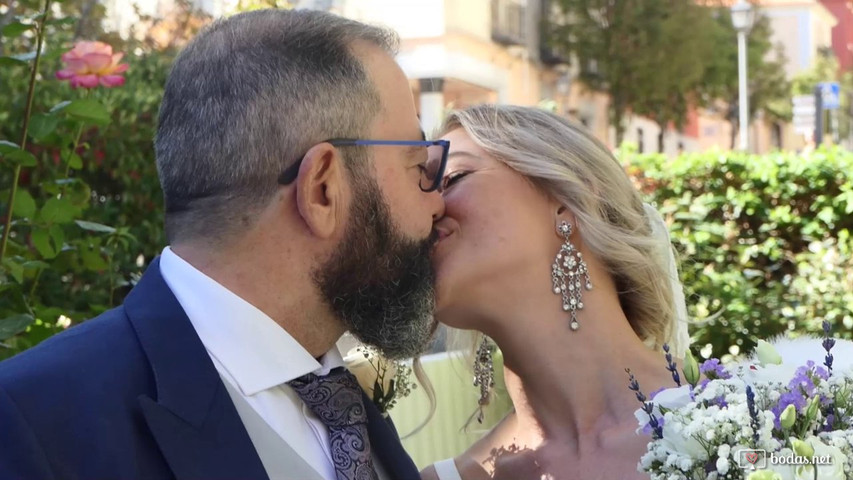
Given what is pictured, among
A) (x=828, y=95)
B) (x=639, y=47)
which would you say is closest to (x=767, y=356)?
(x=828, y=95)

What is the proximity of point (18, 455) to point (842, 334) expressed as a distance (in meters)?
6.73

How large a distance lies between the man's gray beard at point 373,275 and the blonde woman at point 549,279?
1.64ft

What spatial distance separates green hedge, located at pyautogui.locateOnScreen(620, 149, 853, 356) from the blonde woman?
14.6 feet

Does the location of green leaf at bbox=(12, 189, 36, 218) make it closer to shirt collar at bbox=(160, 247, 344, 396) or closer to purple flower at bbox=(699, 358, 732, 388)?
shirt collar at bbox=(160, 247, 344, 396)

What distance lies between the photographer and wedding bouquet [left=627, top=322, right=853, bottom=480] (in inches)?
73.2

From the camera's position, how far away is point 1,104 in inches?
209

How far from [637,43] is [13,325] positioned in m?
26.2

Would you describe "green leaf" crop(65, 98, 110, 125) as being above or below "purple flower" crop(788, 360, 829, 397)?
above

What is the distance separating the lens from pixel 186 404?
1.89 metres

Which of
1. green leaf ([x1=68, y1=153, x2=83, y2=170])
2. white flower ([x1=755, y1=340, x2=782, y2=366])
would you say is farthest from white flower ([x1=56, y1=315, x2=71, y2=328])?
white flower ([x1=755, y1=340, x2=782, y2=366])

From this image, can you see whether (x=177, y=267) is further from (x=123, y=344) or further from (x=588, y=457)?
(x=588, y=457)

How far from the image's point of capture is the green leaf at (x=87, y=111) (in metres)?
2.96

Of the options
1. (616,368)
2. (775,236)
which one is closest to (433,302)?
(616,368)

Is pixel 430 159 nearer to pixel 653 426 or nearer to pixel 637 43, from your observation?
pixel 653 426
